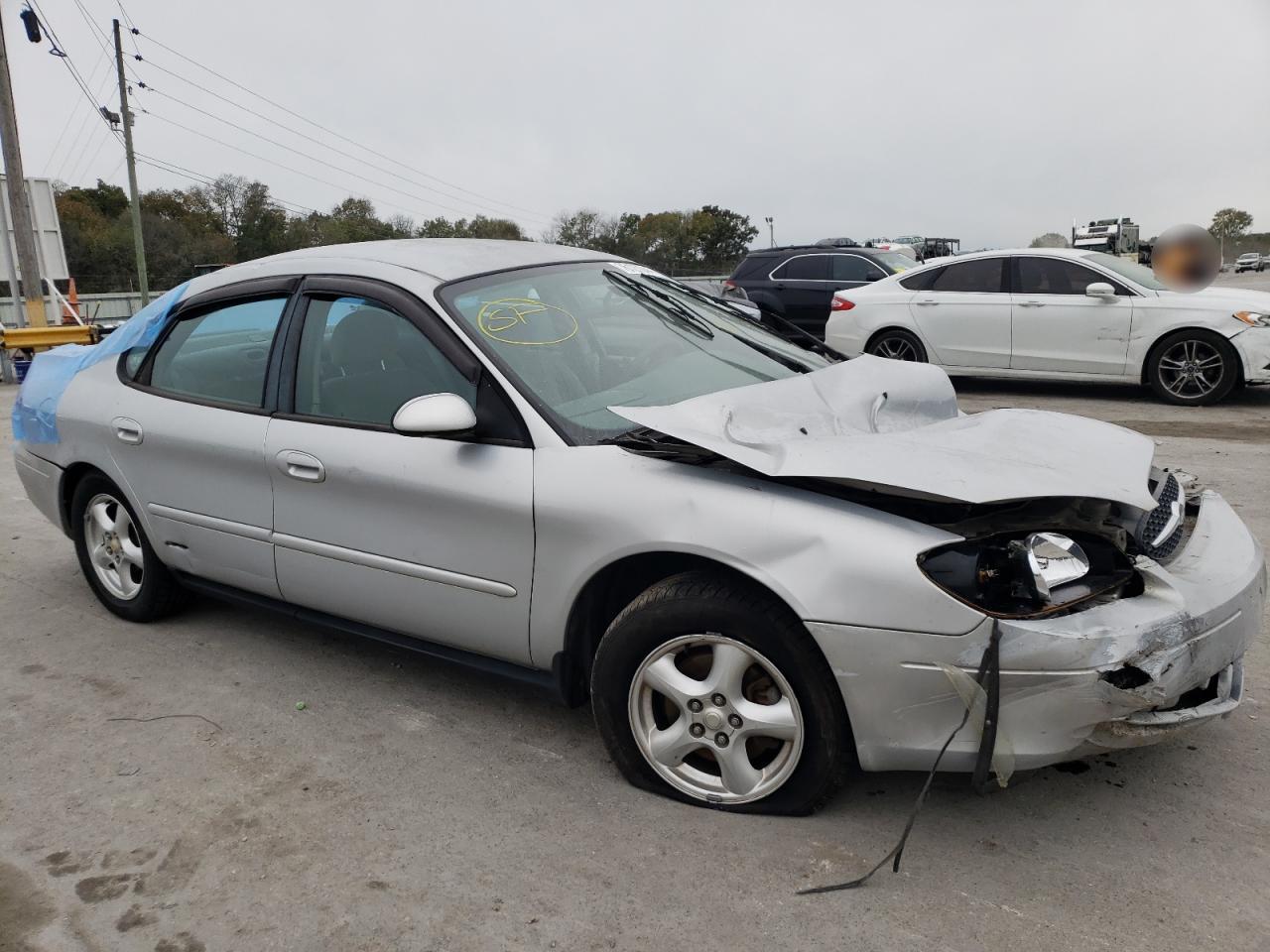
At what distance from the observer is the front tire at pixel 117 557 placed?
425cm

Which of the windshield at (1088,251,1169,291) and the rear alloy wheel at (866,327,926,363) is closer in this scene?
the windshield at (1088,251,1169,291)

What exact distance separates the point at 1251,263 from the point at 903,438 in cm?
7968

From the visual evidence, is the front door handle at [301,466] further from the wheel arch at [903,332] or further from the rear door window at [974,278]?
the rear door window at [974,278]

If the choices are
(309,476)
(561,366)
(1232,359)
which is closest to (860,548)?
(561,366)

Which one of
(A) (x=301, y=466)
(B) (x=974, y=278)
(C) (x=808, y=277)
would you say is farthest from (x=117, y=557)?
(C) (x=808, y=277)

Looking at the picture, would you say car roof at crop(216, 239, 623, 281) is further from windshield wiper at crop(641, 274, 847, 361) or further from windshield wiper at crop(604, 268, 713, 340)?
windshield wiper at crop(641, 274, 847, 361)

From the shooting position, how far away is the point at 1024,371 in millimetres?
9914

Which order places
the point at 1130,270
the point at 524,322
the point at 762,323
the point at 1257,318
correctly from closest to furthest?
the point at 524,322 < the point at 762,323 < the point at 1257,318 < the point at 1130,270

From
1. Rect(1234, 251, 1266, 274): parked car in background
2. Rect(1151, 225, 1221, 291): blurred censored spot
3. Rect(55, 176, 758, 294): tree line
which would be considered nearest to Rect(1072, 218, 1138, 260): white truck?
Rect(55, 176, 758, 294): tree line

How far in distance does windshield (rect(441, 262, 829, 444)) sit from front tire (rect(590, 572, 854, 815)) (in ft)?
2.01

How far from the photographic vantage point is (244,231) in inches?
→ 2298

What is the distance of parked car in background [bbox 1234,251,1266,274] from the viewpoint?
67238 millimetres

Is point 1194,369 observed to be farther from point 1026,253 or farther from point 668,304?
point 668,304

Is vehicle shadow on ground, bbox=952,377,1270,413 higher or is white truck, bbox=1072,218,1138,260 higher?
white truck, bbox=1072,218,1138,260
